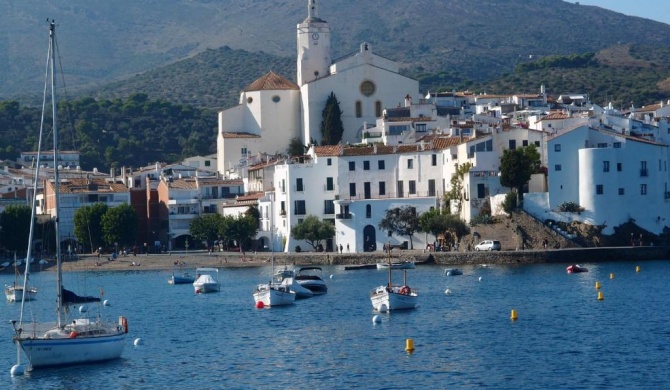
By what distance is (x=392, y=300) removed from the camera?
52219mm

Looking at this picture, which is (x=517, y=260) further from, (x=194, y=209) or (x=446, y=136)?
(x=194, y=209)

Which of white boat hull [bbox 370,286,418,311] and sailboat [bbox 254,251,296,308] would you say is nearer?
white boat hull [bbox 370,286,418,311]

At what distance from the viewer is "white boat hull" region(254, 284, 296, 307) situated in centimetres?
5653

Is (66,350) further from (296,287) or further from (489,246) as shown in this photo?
(489,246)

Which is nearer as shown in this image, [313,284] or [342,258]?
[313,284]

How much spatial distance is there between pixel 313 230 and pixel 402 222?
520 cm

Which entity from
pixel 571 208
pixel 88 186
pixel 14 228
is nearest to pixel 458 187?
pixel 571 208

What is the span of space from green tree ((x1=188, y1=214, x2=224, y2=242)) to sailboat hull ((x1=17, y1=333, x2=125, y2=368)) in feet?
153

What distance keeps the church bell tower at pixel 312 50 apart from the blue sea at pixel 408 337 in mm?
40325

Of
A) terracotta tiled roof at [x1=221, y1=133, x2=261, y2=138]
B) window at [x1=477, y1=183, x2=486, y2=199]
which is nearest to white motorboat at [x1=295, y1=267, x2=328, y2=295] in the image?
window at [x1=477, y1=183, x2=486, y2=199]

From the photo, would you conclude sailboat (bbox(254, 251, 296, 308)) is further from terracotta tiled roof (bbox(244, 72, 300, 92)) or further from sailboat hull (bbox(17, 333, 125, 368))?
terracotta tiled roof (bbox(244, 72, 300, 92))

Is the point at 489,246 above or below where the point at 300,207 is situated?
below

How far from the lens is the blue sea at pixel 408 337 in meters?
38.4

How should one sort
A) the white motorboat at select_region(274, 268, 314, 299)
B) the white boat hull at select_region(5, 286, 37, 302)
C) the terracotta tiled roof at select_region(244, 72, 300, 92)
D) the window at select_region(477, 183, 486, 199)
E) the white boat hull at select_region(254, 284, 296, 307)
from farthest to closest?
the terracotta tiled roof at select_region(244, 72, 300, 92) → the window at select_region(477, 183, 486, 199) → the white boat hull at select_region(5, 286, 37, 302) → the white motorboat at select_region(274, 268, 314, 299) → the white boat hull at select_region(254, 284, 296, 307)
